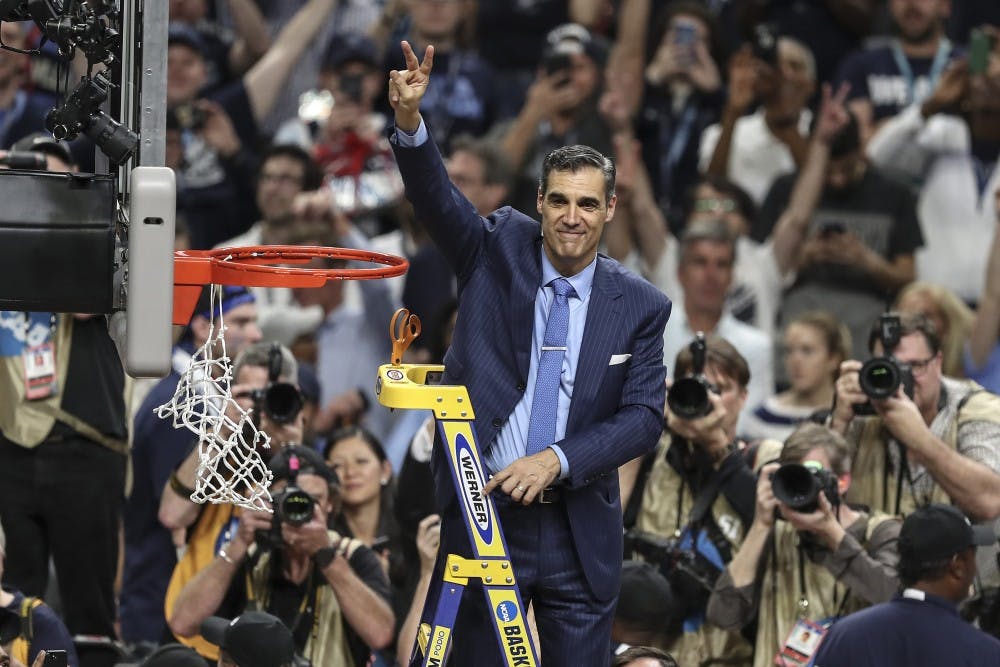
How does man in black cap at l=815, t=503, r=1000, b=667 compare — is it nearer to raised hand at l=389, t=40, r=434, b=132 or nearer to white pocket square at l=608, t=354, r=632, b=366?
white pocket square at l=608, t=354, r=632, b=366

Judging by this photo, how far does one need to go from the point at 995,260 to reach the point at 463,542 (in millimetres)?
4591

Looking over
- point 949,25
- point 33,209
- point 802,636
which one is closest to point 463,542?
point 33,209

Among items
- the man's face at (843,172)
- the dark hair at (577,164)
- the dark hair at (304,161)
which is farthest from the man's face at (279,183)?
the dark hair at (577,164)

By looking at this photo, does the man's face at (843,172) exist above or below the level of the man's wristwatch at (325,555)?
above

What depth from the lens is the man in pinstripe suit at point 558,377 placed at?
539cm

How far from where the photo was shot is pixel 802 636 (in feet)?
22.7

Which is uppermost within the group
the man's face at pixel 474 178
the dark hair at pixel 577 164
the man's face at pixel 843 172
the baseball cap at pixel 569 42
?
the baseball cap at pixel 569 42

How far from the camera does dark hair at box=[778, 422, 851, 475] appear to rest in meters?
6.98

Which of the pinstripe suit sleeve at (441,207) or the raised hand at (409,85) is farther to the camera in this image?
the pinstripe suit sleeve at (441,207)

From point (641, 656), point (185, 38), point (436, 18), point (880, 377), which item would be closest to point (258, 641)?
point (641, 656)

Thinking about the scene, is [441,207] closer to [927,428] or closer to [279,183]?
[927,428]

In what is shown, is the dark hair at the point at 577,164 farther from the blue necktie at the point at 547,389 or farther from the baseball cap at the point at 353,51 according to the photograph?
the baseball cap at the point at 353,51

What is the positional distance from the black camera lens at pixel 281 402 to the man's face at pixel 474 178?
285 cm

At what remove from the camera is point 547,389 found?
5.45 m
